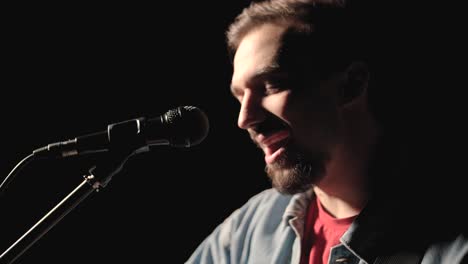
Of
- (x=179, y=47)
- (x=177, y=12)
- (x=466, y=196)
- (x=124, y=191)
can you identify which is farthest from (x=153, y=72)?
(x=466, y=196)

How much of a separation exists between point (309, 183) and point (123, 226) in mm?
995

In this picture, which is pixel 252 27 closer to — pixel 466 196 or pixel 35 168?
pixel 466 196

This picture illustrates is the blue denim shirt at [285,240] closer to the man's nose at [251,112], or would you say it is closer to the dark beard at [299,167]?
the dark beard at [299,167]

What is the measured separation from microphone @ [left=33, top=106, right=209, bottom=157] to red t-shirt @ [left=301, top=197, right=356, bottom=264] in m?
0.69

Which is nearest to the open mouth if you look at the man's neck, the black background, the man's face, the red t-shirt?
the man's face

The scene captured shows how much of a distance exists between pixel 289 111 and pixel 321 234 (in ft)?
1.58

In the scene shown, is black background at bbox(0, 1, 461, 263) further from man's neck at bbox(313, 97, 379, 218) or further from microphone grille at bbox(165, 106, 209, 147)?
microphone grille at bbox(165, 106, 209, 147)

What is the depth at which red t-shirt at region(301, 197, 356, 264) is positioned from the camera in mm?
1569

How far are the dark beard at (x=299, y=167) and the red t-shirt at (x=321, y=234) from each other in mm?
180

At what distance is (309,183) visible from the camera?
59.9 inches

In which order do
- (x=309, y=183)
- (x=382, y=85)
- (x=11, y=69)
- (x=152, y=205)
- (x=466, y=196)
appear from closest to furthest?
1. (x=466, y=196)
2. (x=309, y=183)
3. (x=382, y=85)
4. (x=11, y=69)
5. (x=152, y=205)

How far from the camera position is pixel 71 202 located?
3.81 ft

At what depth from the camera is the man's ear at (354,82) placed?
152cm

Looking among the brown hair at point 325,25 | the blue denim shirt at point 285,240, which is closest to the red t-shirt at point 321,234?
the blue denim shirt at point 285,240
